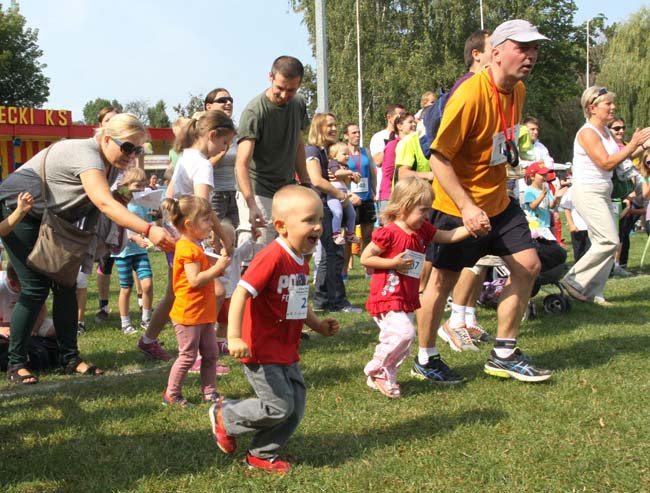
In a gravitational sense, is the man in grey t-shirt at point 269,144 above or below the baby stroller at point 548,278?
above

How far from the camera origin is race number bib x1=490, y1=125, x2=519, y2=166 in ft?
15.9

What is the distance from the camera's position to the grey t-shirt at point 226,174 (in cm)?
637

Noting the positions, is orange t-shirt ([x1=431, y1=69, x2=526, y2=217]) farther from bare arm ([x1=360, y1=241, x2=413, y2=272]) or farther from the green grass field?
the green grass field

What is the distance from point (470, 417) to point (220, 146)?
274 cm

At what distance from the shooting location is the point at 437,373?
4988 mm

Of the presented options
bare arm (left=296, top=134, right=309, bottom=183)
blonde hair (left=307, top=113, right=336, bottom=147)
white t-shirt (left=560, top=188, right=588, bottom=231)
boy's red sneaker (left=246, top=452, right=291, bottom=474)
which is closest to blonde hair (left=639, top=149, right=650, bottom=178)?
white t-shirt (left=560, top=188, right=588, bottom=231)

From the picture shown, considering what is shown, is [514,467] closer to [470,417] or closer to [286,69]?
[470,417]

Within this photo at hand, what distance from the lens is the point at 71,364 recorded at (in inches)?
222

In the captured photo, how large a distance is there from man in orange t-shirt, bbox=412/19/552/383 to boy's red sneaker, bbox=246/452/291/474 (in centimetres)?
167

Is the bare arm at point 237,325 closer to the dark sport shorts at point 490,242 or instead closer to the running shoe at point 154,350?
the dark sport shorts at point 490,242

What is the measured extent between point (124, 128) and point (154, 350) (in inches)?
73.2

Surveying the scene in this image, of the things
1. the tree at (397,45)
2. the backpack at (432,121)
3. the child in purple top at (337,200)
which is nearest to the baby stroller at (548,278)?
the child in purple top at (337,200)

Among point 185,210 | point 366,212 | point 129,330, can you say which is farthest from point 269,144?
point 366,212

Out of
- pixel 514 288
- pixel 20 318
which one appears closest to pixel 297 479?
pixel 514 288
